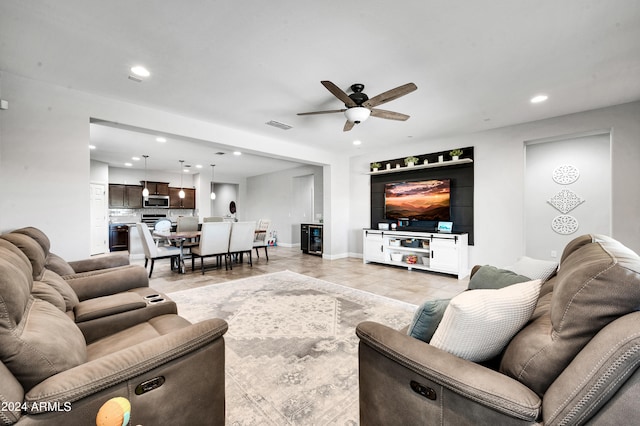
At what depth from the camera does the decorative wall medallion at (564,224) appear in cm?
455

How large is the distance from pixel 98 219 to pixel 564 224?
10.8 meters

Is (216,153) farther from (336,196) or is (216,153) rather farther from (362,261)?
(362,261)

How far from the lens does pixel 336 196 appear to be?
22.5 feet

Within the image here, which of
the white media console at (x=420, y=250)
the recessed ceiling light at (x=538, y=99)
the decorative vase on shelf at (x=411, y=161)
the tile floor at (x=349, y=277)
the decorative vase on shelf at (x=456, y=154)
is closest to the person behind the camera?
the recessed ceiling light at (x=538, y=99)

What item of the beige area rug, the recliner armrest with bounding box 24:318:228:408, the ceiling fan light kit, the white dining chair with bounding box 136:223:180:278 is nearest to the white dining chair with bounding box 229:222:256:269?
the white dining chair with bounding box 136:223:180:278

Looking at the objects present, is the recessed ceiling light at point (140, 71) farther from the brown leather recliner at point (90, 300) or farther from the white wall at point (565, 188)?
the white wall at point (565, 188)

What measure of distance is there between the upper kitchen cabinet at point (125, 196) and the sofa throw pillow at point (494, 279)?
971cm

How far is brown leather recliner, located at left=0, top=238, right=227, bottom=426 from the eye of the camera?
0.80 m

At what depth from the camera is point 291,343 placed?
7.68ft

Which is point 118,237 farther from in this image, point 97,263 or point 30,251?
point 30,251

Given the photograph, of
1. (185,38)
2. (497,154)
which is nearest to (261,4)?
(185,38)

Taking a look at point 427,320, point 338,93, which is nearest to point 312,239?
point 338,93

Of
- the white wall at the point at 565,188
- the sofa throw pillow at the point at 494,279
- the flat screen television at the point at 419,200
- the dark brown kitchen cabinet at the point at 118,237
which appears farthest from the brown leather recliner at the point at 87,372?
the dark brown kitchen cabinet at the point at 118,237

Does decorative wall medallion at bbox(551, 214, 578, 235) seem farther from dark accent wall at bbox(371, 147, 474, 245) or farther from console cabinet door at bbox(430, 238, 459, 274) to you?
console cabinet door at bbox(430, 238, 459, 274)
